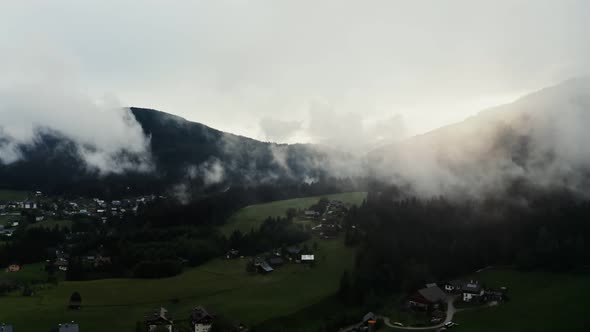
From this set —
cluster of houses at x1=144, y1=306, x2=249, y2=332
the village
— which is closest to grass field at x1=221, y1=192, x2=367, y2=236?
cluster of houses at x1=144, y1=306, x2=249, y2=332

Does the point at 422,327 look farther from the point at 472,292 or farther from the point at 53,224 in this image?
the point at 53,224

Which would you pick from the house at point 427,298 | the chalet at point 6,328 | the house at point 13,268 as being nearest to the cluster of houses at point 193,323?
the chalet at point 6,328

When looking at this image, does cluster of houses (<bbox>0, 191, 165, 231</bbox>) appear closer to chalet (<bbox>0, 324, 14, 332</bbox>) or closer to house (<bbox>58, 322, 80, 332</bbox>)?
chalet (<bbox>0, 324, 14, 332</bbox>)

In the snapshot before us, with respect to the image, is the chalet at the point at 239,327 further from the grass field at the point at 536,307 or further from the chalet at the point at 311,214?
the chalet at the point at 311,214

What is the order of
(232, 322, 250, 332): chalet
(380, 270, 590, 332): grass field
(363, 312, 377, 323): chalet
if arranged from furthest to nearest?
(363, 312, 377, 323): chalet, (232, 322, 250, 332): chalet, (380, 270, 590, 332): grass field

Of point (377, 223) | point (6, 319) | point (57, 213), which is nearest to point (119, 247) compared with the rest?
point (6, 319)

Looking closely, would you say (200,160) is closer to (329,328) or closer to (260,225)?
(260,225)

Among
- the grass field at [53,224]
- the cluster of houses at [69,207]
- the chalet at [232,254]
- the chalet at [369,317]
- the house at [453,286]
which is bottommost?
the chalet at [369,317]
